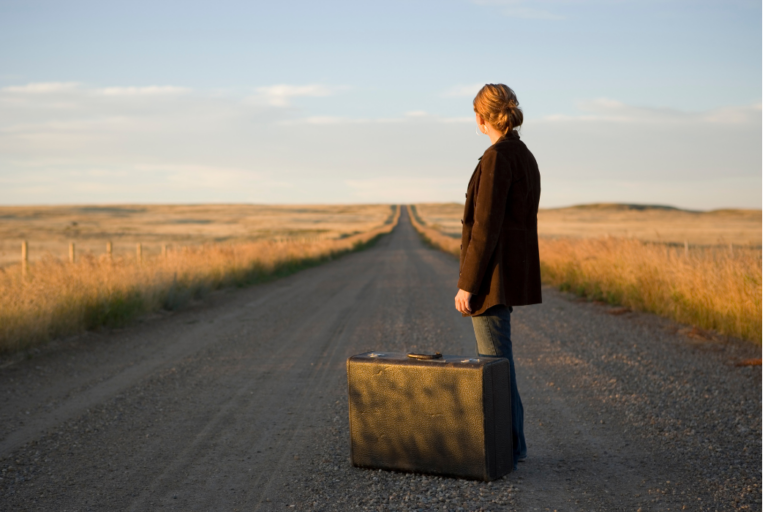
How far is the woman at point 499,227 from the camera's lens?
10.8 ft

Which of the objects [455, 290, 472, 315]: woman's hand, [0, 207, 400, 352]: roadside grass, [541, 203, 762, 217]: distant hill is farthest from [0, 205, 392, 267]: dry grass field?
[541, 203, 762, 217]: distant hill

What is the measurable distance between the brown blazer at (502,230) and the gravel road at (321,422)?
105 cm

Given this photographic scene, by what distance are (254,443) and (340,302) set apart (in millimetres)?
8069

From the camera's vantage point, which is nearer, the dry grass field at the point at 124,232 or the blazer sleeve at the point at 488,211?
the blazer sleeve at the point at 488,211

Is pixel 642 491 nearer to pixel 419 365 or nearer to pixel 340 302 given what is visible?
pixel 419 365

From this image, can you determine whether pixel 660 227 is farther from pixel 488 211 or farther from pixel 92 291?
pixel 488 211

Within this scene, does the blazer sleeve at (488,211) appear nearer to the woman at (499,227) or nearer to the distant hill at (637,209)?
the woman at (499,227)

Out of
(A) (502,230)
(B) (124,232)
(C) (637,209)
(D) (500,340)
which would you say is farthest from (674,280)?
(C) (637,209)

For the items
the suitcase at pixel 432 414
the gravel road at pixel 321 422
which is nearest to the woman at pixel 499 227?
the suitcase at pixel 432 414

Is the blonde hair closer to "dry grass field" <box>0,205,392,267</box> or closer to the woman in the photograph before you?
the woman

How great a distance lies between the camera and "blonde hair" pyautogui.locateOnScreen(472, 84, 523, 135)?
3336 mm

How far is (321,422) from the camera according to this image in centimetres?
459

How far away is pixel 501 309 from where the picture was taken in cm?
344

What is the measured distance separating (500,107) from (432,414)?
1.70 m
